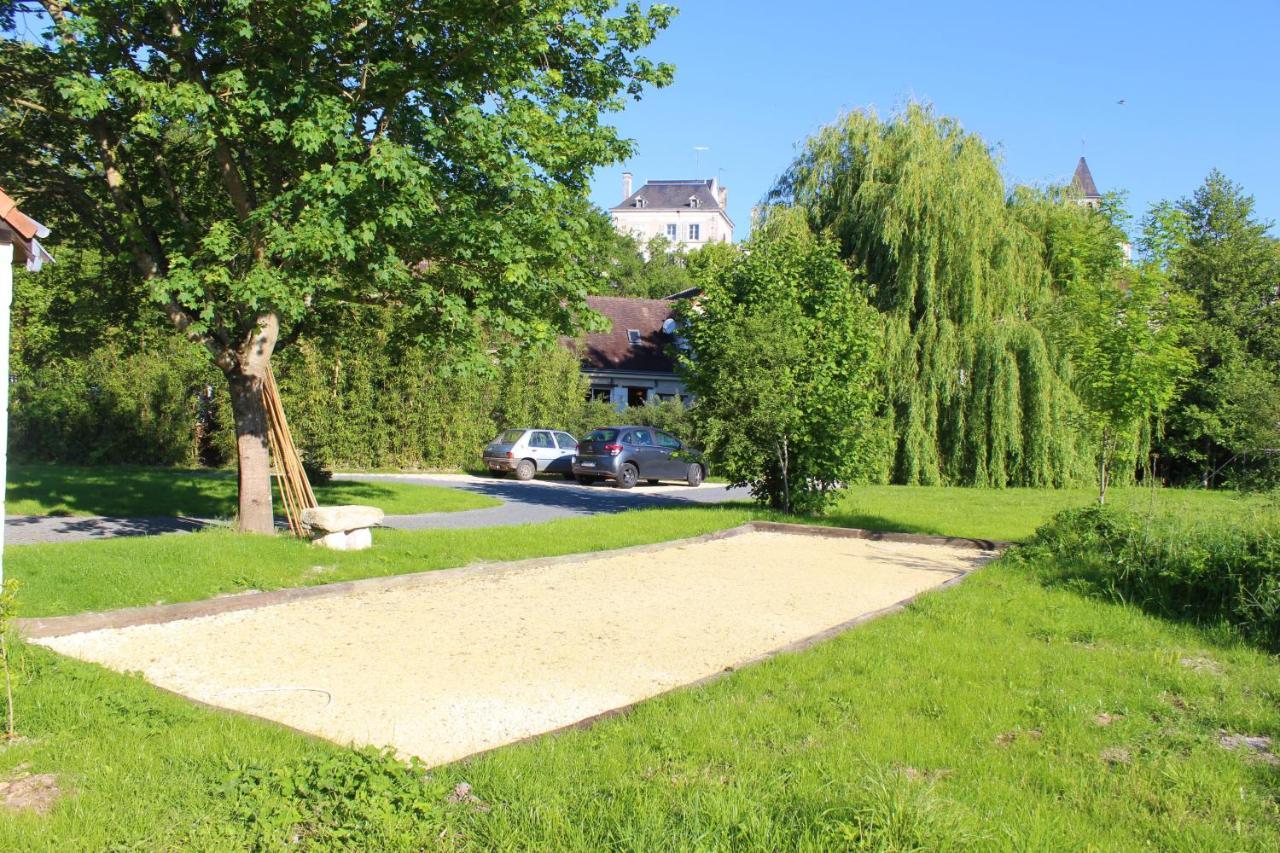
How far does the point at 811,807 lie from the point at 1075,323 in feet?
37.4

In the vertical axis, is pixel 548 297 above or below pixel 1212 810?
above

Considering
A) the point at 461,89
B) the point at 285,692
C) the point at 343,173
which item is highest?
the point at 461,89

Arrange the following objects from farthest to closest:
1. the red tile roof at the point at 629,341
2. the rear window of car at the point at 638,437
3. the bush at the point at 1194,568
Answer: the red tile roof at the point at 629,341
the rear window of car at the point at 638,437
the bush at the point at 1194,568

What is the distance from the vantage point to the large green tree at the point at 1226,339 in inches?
1115

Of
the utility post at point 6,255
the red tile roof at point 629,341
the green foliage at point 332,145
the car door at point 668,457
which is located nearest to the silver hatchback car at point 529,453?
the car door at point 668,457

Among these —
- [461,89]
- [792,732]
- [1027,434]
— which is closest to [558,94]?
[461,89]

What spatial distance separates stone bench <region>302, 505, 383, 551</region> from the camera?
1140cm

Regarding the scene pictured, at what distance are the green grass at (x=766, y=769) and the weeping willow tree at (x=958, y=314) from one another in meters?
19.4

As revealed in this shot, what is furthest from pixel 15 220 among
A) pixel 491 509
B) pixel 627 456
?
pixel 627 456

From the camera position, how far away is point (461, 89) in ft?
38.3

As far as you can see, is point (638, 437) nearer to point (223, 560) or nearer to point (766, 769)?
point (223, 560)

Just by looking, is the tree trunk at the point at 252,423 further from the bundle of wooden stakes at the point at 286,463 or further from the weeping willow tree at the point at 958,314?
the weeping willow tree at the point at 958,314

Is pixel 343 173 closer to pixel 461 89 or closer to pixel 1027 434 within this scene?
pixel 461 89

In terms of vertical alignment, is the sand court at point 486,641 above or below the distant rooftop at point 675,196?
below
